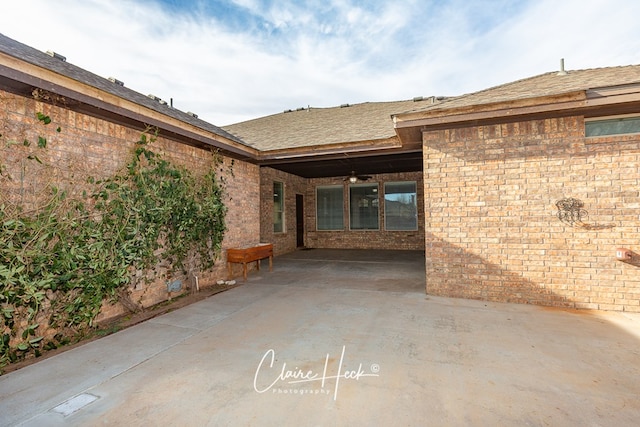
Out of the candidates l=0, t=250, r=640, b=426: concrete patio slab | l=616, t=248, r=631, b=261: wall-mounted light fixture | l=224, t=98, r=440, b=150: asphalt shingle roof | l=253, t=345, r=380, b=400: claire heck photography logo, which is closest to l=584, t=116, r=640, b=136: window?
l=616, t=248, r=631, b=261: wall-mounted light fixture

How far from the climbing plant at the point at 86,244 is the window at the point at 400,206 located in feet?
25.0

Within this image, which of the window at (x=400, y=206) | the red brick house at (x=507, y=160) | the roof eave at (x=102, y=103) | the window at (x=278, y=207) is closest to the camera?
the roof eave at (x=102, y=103)

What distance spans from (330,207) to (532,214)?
7983mm

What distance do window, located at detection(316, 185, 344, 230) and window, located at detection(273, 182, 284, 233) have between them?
2.04 metres

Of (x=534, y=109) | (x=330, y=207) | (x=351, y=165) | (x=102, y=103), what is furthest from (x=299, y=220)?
(x=534, y=109)

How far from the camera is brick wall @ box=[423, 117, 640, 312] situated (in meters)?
3.86

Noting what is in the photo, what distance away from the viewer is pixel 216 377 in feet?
7.75

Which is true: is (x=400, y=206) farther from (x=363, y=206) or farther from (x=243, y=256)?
(x=243, y=256)

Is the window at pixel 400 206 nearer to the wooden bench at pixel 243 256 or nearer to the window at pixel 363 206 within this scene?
the window at pixel 363 206

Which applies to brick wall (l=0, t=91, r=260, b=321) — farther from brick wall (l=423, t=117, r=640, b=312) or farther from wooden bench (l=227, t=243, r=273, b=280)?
brick wall (l=423, t=117, r=640, b=312)

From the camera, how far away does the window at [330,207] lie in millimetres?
11562

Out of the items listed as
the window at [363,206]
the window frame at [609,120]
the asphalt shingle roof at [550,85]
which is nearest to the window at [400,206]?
the window at [363,206]

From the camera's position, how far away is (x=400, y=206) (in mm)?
10859

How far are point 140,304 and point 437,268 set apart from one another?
15.3 feet
